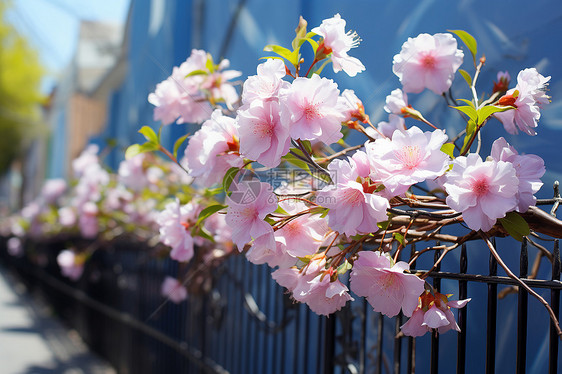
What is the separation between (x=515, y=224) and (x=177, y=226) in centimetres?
110

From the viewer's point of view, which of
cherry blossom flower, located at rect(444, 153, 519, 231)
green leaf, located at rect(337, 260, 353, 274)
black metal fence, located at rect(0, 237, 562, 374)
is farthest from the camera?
black metal fence, located at rect(0, 237, 562, 374)

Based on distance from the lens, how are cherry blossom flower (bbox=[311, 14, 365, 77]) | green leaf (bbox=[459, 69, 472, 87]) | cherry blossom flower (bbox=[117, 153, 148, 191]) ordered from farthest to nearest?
cherry blossom flower (bbox=[117, 153, 148, 191]) → green leaf (bbox=[459, 69, 472, 87]) → cherry blossom flower (bbox=[311, 14, 365, 77])

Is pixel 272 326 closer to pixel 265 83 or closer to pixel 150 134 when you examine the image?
pixel 150 134

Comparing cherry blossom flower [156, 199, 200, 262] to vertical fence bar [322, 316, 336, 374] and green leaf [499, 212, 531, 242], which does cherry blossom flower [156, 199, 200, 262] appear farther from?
green leaf [499, 212, 531, 242]

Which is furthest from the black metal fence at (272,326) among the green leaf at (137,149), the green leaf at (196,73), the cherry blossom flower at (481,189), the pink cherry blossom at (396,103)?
the green leaf at (196,73)

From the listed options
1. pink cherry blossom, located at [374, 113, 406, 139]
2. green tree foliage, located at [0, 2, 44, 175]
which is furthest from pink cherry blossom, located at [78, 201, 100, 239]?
green tree foliage, located at [0, 2, 44, 175]

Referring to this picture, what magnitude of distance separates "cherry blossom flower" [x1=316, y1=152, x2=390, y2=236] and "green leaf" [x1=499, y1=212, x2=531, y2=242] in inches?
11.9

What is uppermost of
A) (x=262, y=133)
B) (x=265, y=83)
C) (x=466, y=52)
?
(x=466, y=52)

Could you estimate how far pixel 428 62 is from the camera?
1872 mm

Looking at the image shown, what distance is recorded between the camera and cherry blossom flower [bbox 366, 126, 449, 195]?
51.2 inches

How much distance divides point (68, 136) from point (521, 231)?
63.7 ft

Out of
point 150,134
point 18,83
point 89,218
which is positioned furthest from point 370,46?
point 18,83

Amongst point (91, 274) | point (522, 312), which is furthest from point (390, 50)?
point (91, 274)

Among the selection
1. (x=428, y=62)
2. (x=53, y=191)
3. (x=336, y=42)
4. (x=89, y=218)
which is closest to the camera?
(x=336, y=42)
